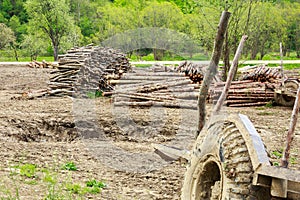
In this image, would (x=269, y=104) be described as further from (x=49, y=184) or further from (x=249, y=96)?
(x=49, y=184)

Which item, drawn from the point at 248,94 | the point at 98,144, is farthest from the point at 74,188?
the point at 248,94

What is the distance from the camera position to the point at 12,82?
2120 centimetres

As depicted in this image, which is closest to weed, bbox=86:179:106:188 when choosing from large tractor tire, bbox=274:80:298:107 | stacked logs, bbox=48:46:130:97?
large tractor tire, bbox=274:80:298:107

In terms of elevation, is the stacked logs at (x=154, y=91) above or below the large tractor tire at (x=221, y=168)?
below

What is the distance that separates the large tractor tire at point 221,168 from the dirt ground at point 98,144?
1.34 feet

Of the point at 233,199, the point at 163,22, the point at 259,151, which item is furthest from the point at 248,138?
the point at 163,22

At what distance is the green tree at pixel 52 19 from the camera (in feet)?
156

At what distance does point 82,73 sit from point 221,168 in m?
12.1

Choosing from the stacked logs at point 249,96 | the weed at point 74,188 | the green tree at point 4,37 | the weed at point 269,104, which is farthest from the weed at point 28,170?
→ the green tree at point 4,37

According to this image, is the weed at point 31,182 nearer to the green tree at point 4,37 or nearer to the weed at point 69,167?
the weed at point 69,167

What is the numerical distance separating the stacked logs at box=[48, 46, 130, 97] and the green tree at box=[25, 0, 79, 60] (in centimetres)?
3101

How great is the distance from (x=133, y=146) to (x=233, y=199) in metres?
5.70

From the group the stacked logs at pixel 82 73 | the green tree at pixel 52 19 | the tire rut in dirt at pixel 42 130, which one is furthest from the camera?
the green tree at pixel 52 19

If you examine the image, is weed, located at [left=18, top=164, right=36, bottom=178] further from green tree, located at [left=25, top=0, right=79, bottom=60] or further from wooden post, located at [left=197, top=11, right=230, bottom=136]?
green tree, located at [left=25, top=0, right=79, bottom=60]
